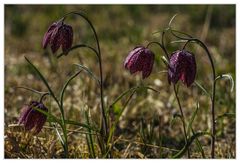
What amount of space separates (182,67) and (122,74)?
67.9 inches

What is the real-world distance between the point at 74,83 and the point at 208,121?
0.97 meters

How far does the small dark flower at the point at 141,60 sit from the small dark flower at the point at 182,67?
0.09 m

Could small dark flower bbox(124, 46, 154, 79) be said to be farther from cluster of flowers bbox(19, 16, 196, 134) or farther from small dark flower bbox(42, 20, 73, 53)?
small dark flower bbox(42, 20, 73, 53)

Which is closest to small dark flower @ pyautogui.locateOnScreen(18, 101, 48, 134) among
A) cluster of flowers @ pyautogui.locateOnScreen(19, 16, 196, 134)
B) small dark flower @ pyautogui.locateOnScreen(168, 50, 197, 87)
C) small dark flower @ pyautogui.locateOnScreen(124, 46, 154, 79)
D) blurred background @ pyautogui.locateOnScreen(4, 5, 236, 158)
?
cluster of flowers @ pyautogui.locateOnScreen(19, 16, 196, 134)

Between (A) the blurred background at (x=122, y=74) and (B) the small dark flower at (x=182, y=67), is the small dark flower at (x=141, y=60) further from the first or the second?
(A) the blurred background at (x=122, y=74)

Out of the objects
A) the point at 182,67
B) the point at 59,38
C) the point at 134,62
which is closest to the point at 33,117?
the point at 59,38

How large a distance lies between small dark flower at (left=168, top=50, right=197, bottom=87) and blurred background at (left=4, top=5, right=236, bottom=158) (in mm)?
381

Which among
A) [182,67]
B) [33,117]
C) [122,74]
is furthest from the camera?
[122,74]

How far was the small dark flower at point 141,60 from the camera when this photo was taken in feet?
5.25

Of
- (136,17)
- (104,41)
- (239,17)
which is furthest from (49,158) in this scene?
(136,17)

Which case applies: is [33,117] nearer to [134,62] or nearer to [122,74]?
[134,62]

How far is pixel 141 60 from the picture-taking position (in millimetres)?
1601

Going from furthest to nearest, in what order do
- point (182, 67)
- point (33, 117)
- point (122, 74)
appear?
1. point (122, 74)
2. point (33, 117)
3. point (182, 67)

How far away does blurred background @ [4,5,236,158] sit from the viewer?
82.8 inches
